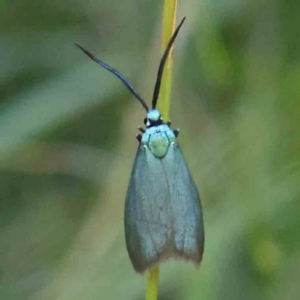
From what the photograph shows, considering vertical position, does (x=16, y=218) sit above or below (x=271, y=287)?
above

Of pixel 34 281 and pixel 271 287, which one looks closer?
pixel 271 287

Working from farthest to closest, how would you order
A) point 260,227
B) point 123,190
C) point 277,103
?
point 123,190 → point 277,103 → point 260,227

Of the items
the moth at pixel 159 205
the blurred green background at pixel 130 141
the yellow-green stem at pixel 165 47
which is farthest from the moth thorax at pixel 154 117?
the blurred green background at pixel 130 141

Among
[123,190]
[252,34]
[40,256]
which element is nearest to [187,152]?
[123,190]

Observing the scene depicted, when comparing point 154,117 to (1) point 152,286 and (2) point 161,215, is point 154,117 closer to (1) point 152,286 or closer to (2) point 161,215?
(2) point 161,215

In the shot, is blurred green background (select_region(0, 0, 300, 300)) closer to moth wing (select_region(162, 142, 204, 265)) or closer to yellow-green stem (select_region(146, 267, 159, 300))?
moth wing (select_region(162, 142, 204, 265))

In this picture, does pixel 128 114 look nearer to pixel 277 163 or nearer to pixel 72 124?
pixel 72 124

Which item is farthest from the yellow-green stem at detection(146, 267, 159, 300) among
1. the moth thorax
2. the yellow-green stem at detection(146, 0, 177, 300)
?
the moth thorax

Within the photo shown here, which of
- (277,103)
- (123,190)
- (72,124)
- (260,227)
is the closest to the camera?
(260,227)
